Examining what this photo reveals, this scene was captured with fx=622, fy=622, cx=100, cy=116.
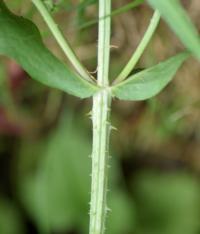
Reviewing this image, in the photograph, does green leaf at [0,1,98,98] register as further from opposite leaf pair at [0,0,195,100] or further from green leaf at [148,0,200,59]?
green leaf at [148,0,200,59]

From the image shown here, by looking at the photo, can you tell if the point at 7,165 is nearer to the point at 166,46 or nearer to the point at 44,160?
the point at 44,160

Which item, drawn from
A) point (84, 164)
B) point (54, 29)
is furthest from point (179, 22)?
point (84, 164)

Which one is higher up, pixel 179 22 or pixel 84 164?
pixel 84 164

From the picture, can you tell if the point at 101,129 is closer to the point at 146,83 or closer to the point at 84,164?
the point at 146,83

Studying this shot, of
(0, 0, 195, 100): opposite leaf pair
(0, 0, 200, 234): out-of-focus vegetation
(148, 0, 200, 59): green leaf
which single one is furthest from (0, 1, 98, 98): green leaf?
(0, 0, 200, 234): out-of-focus vegetation

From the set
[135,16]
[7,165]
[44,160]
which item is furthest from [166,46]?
[7,165]

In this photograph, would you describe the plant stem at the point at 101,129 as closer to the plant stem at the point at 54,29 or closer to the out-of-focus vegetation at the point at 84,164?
the plant stem at the point at 54,29

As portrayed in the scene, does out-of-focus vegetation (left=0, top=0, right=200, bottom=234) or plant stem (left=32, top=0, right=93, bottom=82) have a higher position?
out-of-focus vegetation (left=0, top=0, right=200, bottom=234)
